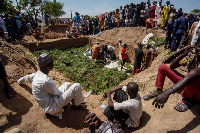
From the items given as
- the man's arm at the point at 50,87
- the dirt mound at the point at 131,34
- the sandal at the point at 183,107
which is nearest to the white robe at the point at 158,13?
the dirt mound at the point at 131,34

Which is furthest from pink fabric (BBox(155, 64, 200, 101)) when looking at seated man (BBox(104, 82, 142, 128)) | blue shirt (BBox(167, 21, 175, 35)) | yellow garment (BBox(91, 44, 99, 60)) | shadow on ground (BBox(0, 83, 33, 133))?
yellow garment (BBox(91, 44, 99, 60))

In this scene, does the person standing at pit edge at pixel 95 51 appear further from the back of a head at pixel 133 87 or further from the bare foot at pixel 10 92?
the back of a head at pixel 133 87

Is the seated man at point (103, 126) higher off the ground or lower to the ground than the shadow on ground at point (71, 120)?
higher

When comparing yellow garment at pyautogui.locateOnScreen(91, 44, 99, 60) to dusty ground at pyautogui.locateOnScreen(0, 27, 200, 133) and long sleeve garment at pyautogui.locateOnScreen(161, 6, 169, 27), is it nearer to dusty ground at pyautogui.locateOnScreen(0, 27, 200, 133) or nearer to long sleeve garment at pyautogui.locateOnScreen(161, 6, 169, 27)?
long sleeve garment at pyautogui.locateOnScreen(161, 6, 169, 27)

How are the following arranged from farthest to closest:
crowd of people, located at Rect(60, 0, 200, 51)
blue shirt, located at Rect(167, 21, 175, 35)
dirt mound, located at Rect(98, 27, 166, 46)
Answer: dirt mound, located at Rect(98, 27, 166, 46) → blue shirt, located at Rect(167, 21, 175, 35) → crowd of people, located at Rect(60, 0, 200, 51)

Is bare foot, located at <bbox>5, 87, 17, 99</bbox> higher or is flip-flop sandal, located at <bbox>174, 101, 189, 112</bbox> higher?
flip-flop sandal, located at <bbox>174, 101, 189, 112</bbox>

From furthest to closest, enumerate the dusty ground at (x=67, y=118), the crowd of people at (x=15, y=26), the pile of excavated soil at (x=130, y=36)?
the pile of excavated soil at (x=130, y=36) → the crowd of people at (x=15, y=26) → the dusty ground at (x=67, y=118)

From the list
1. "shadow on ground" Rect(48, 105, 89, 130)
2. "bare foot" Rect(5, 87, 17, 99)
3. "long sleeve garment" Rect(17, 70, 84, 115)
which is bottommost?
"shadow on ground" Rect(48, 105, 89, 130)

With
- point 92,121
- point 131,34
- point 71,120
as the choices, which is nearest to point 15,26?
point 131,34

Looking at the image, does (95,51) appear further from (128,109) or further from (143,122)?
(128,109)

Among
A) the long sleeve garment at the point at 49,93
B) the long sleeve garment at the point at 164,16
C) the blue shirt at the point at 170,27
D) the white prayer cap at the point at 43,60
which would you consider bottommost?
the long sleeve garment at the point at 49,93

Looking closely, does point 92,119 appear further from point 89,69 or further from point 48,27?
point 48,27

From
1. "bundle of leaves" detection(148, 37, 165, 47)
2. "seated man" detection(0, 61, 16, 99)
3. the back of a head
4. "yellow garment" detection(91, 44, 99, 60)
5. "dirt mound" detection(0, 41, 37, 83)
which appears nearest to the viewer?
the back of a head

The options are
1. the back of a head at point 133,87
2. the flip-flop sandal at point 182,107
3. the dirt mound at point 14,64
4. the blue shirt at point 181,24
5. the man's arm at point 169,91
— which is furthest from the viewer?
the blue shirt at point 181,24
